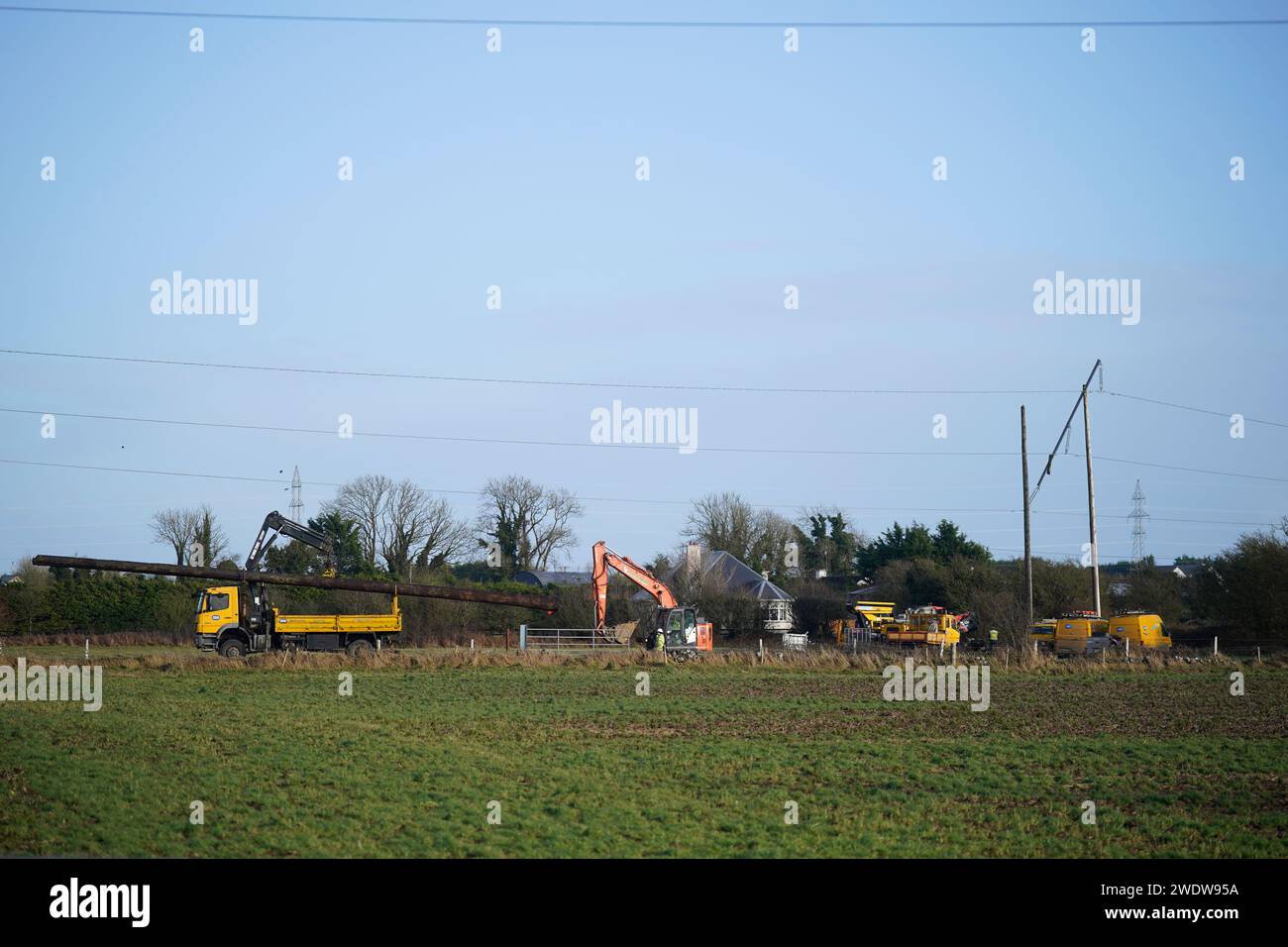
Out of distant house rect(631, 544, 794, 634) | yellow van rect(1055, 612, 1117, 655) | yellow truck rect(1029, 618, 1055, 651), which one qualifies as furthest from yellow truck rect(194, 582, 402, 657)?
yellow van rect(1055, 612, 1117, 655)

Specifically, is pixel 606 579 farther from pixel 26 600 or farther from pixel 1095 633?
pixel 26 600

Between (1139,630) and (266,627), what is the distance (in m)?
33.1

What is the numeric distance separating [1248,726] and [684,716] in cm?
979

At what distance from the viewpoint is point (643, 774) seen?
48.0 ft

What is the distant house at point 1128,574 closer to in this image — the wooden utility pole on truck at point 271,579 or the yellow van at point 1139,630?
the yellow van at point 1139,630

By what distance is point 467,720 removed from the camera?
21016 mm

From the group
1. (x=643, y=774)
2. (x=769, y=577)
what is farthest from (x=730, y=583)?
(x=643, y=774)

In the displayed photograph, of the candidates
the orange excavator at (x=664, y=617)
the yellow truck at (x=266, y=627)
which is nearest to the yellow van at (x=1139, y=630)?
the orange excavator at (x=664, y=617)

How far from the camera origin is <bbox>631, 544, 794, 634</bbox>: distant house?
62875 millimetres

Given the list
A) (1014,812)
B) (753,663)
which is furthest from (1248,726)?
(753,663)

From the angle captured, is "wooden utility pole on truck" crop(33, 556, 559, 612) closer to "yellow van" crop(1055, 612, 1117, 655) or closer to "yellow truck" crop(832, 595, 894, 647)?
"yellow truck" crop(832, 595, 894, 647)

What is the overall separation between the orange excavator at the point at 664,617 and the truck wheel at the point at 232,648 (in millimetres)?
12614

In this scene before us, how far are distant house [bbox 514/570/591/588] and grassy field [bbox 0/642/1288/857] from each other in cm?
5957
